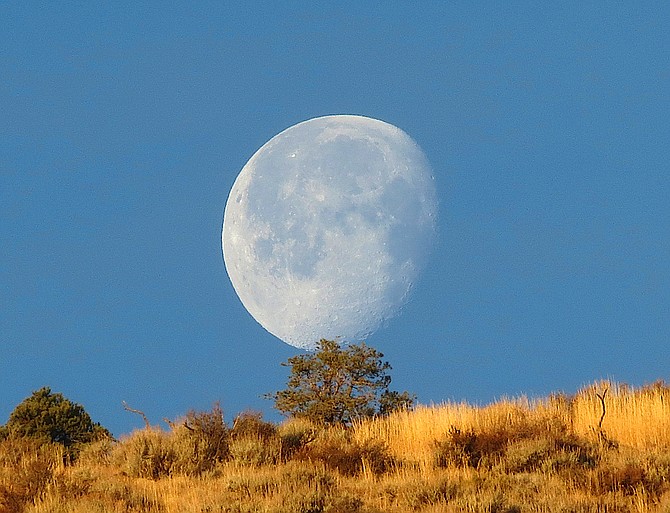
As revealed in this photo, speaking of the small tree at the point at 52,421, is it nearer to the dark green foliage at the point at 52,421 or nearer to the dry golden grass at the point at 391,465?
the dark green foliage at the point at 52,421

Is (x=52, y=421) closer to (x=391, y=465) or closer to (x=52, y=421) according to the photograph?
(x=52, y=421)

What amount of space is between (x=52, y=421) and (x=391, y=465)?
11.6 metres

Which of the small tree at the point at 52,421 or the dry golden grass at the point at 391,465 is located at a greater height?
the small tree at the point at 52,421

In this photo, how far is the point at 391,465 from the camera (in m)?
18.1

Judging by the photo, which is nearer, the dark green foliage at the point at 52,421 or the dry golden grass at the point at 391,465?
the dry golden grass at the point at 391,465

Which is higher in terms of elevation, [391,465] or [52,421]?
[52,421]

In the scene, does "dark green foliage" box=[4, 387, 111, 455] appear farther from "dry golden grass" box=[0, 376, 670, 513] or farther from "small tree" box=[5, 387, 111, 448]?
"dry golden grass" box=[0, 376, 670, 513]

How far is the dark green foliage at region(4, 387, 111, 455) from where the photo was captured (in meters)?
25.4

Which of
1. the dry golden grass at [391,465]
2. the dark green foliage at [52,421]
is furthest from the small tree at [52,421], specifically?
the dry golden grass at [391,465]

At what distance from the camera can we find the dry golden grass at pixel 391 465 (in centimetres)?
1464

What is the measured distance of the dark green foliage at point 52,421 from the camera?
83.3ft

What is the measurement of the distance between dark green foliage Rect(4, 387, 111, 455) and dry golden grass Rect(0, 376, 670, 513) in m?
2.46

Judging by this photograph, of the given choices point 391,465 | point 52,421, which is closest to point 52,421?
point 52,421

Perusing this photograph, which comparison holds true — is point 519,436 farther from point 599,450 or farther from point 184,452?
point 184,452
